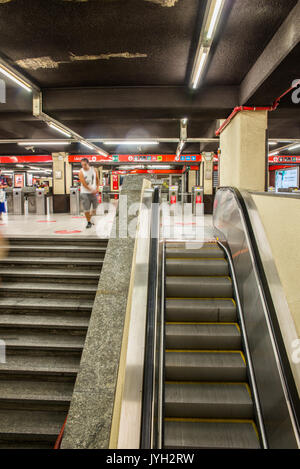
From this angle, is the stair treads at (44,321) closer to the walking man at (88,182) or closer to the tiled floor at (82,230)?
the tiled floor at (82,230)

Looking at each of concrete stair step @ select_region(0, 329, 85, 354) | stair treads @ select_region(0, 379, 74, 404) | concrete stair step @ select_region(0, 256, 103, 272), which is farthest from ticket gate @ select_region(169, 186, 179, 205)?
stair treads @ select_region(0, 379, 74, 404)

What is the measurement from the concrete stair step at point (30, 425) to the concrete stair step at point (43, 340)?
0.60 meters

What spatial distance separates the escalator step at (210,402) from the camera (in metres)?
2.52

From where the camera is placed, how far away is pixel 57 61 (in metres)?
4.50

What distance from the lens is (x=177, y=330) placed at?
10.2 ft

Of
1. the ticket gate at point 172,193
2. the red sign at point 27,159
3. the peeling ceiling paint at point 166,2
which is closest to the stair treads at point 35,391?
the peeling ceiling paint at point 166,2

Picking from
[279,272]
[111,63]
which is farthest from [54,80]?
[279,272]

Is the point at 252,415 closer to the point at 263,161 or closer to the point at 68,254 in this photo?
the point at 68,254

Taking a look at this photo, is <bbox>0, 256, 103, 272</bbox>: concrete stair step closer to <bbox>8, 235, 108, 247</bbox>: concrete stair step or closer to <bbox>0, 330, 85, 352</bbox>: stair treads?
<bbox>8, 235, 108, 247</bbox>: concrete stair step

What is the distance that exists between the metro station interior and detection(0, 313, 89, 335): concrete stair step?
0.02m

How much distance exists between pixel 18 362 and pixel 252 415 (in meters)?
2.42

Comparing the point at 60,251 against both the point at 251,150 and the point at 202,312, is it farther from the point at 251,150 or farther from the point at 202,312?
the point at 251,150

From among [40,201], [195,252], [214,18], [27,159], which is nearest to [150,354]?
[195,252]

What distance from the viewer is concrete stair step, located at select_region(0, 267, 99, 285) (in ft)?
12.6
